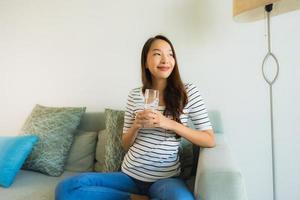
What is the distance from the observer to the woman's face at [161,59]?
1583 mm

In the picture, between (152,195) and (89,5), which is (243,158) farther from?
(89,5)

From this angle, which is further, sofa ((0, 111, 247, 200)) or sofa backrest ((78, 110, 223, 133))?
sofa backrest ((78, 110, 223, 133))

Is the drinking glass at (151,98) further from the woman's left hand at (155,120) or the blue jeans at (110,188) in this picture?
the blue jeans at (110,188)

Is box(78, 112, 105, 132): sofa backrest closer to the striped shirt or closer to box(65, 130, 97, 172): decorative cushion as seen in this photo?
box(65, 130, 97, 172): decorative cushion

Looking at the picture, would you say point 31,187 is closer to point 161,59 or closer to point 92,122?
point 92,122

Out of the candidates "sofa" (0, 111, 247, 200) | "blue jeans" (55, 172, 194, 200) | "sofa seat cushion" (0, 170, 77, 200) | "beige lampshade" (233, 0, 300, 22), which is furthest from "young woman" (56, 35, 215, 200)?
"beige lampshade" (233, 0, 300, 22)

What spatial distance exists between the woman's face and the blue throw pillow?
0.88 m

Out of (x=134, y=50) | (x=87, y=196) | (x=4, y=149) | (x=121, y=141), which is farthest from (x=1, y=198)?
(x=134, y=50)

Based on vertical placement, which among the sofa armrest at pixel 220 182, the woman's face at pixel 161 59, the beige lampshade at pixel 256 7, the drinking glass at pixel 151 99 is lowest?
the sofa armrest at pixel 220 182

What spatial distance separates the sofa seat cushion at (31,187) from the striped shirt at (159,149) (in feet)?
1.42

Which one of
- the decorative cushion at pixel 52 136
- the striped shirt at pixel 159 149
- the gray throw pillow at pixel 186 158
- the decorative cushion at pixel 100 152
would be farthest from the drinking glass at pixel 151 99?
the decorative cushion at pixel 52 136

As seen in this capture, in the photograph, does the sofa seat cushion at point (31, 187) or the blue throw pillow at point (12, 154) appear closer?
the sofa seat cushion at point (31, 187)

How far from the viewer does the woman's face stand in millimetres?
1583

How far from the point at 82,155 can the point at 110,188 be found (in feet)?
2.06
